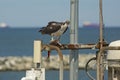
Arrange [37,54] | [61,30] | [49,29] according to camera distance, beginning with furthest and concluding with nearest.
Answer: [61,30], [49,29], [37,54]

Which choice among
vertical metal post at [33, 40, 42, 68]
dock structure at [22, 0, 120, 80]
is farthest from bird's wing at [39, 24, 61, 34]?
vertical metal post at [33, 40, 42, 68]

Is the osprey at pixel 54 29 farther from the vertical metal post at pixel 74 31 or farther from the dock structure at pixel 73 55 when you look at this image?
the vertical metal post at pixel 74 31

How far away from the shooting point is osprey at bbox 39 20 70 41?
7.63m

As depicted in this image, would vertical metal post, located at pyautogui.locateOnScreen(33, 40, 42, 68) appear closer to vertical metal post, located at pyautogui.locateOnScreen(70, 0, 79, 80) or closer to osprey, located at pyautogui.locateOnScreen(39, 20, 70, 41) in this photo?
vertical metal post, located at pyautogui.locateOnScreen(70, 0, 79, 80)

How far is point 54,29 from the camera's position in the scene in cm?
770

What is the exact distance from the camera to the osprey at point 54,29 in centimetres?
763

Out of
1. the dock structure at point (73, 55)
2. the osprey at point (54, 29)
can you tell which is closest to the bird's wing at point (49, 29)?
the osprey at point (54, 29)

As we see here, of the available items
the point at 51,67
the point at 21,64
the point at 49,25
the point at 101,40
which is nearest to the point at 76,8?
the point at 101,40

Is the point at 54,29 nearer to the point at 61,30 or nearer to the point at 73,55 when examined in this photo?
the point at 61,30

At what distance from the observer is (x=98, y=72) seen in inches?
260

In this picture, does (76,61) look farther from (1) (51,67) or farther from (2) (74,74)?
(1) (51,67)

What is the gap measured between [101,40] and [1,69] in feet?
117

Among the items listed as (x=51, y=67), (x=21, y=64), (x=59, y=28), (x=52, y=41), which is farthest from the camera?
(x=21, y=64)


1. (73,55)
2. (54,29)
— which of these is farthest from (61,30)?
(73,55)
